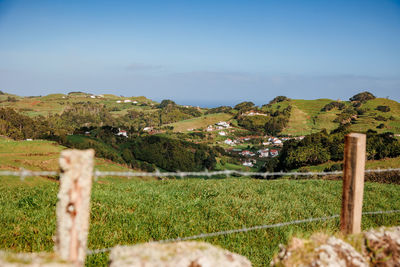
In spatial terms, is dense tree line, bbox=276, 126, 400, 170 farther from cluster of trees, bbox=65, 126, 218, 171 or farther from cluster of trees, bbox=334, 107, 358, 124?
cluster of trees, bbox=334, 107, 358, 124

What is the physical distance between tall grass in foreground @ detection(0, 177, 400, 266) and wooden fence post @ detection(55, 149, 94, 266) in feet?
7.44

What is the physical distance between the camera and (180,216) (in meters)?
6.49

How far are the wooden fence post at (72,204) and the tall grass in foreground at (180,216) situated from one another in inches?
89.2

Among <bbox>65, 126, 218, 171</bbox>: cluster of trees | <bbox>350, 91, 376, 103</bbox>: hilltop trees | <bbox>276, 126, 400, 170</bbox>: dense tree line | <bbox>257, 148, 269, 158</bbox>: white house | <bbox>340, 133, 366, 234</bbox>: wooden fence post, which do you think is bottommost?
<bbox>257, 148, 269, 158</bbox>: white house

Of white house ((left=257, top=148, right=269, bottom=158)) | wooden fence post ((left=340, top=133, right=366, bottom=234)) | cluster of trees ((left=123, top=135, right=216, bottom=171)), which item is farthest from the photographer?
white house ((left=257, top=148, right=269, bottom=158))

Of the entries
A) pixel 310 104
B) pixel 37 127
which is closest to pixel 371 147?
pixel 37 127

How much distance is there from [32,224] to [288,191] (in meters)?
8.18

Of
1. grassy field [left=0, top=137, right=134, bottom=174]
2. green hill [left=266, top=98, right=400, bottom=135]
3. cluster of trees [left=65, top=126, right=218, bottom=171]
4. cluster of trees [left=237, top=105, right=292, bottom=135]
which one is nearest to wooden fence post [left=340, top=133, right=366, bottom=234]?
grassy field [left=0, top=137, right=134, bottom=174]

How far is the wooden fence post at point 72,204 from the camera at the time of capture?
7.86ft

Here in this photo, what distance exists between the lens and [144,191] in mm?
8852

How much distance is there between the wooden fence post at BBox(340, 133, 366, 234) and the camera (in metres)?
3.50

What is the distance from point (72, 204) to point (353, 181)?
10.6ft

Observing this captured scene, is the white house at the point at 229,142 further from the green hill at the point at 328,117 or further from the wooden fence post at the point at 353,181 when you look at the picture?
the wooden fence post at the point at 353,181

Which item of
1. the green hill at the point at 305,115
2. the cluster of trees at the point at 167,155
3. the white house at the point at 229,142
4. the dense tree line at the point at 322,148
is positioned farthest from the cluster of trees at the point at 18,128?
the green hill at the point at 305,115
